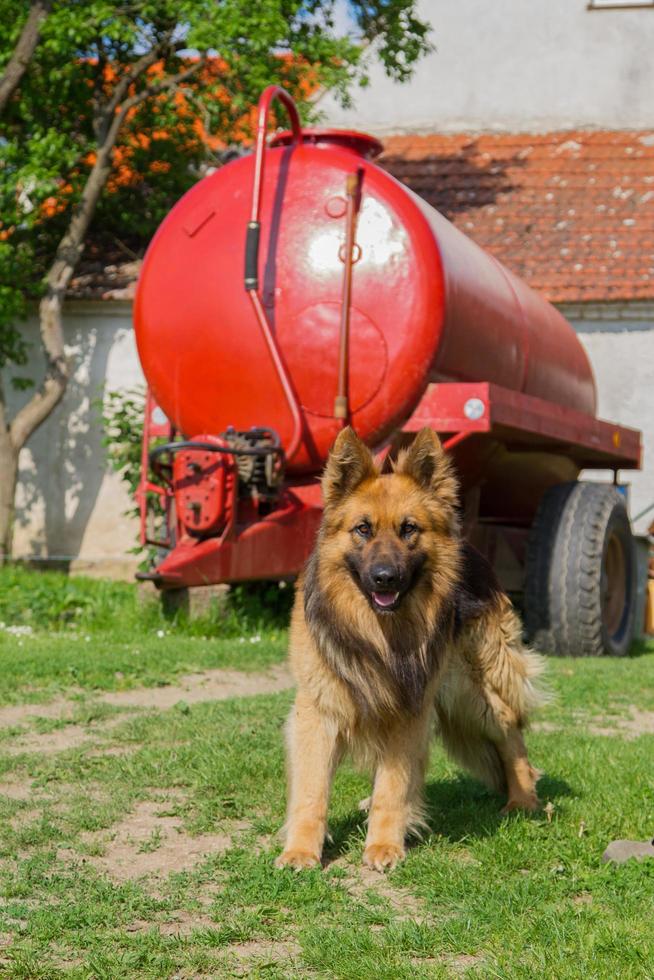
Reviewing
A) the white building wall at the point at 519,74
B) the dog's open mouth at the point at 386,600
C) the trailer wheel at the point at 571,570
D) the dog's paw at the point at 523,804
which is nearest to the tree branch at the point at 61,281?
the white building wall at the point at 519,74

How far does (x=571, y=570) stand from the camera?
31.8ft

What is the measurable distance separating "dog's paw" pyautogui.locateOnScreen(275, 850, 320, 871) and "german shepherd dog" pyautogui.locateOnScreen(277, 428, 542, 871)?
0.01 meters

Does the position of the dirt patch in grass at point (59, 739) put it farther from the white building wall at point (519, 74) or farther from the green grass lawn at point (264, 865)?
the white building wall at point (519, 74)

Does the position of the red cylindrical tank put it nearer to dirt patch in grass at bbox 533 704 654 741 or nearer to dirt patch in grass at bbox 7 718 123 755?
dirt patch in grass at bbox 533 704 654 741

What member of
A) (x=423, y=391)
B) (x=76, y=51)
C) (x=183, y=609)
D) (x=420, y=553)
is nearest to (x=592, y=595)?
(x=423, y=391)

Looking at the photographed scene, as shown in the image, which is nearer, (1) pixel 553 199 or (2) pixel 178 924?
(2) pixel 178 924

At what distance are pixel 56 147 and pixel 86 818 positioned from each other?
11.2 metres

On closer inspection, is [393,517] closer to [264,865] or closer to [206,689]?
[264,865]

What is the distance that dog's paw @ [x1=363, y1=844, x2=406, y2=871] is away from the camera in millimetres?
4230

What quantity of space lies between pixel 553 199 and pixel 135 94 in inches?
229

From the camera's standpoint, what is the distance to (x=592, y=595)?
9.64m

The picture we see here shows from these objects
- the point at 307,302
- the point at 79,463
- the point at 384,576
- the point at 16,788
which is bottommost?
the point at 16,788

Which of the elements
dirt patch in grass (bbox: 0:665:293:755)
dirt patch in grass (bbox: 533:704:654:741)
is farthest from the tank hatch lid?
dirt patch in grass (bbox: 533:704:654:741)

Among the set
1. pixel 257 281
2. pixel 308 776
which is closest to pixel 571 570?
pixel 257 281
